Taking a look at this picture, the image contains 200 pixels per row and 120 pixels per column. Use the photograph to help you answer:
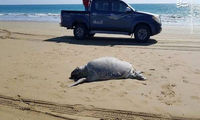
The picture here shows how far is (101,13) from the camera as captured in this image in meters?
13.7

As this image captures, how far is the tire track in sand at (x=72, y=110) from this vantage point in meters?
4.82

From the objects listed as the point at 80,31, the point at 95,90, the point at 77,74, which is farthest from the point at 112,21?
the point at 95,90

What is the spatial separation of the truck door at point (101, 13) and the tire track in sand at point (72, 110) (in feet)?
28.6

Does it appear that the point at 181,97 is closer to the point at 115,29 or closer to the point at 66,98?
the point at 66,98

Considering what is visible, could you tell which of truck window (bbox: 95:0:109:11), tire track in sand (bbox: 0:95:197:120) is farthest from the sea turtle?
truck window (bbox: 95:0:109:11)

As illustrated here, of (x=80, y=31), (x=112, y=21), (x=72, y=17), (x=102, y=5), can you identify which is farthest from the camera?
(x=80, y=31)

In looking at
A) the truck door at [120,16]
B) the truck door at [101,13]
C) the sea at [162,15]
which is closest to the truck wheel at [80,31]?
the truck door at [101,13]

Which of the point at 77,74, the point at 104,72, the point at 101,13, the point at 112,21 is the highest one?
the point at 101,13

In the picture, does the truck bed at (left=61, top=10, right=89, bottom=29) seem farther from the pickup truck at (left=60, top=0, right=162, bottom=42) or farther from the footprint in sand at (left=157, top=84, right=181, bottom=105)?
the footprint in sand at (left=157, top=84, right=181, bottom=105)

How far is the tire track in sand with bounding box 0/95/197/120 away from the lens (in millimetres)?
4816

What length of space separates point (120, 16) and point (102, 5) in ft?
3.56

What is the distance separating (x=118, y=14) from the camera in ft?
44.1

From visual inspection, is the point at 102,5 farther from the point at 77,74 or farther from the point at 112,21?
the point at 77,74

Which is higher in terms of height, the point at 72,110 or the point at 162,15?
the point at 72,110
